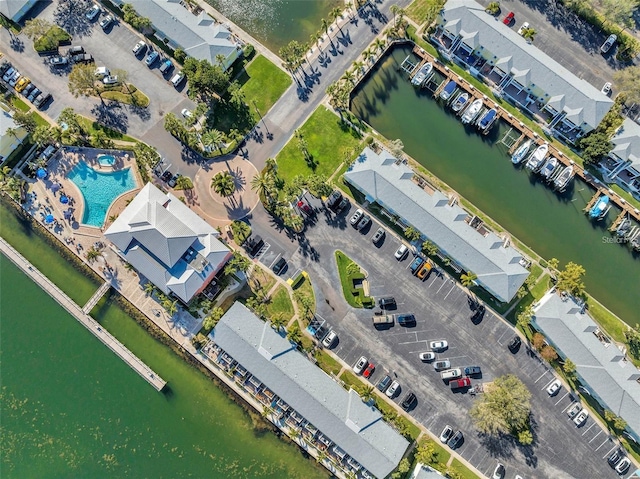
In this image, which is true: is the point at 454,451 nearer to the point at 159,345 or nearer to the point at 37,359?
the point at 159,345

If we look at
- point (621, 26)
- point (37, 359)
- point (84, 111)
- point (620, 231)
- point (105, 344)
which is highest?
point (621, 26)

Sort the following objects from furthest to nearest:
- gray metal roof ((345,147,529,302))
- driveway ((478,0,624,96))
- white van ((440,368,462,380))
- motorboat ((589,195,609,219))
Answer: driveway ((478,0,624,96)) → motorboat ((589,195,609,219)) → white van ((440,368,462,380)) → gray metal roof ((345,147,529,302))

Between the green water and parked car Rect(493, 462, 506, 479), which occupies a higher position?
the green water

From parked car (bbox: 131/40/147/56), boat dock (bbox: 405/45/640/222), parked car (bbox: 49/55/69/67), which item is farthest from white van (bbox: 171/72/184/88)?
boat dock (bbox: 405/45/640/222)

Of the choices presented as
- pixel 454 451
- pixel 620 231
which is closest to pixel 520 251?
pixel 620 231

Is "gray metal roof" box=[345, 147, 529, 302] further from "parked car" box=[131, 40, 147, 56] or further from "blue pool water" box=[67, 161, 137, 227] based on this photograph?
"parked car" box=[131, 40, 147, 56]

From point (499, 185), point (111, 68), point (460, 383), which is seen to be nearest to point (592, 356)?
point (460, 383)
